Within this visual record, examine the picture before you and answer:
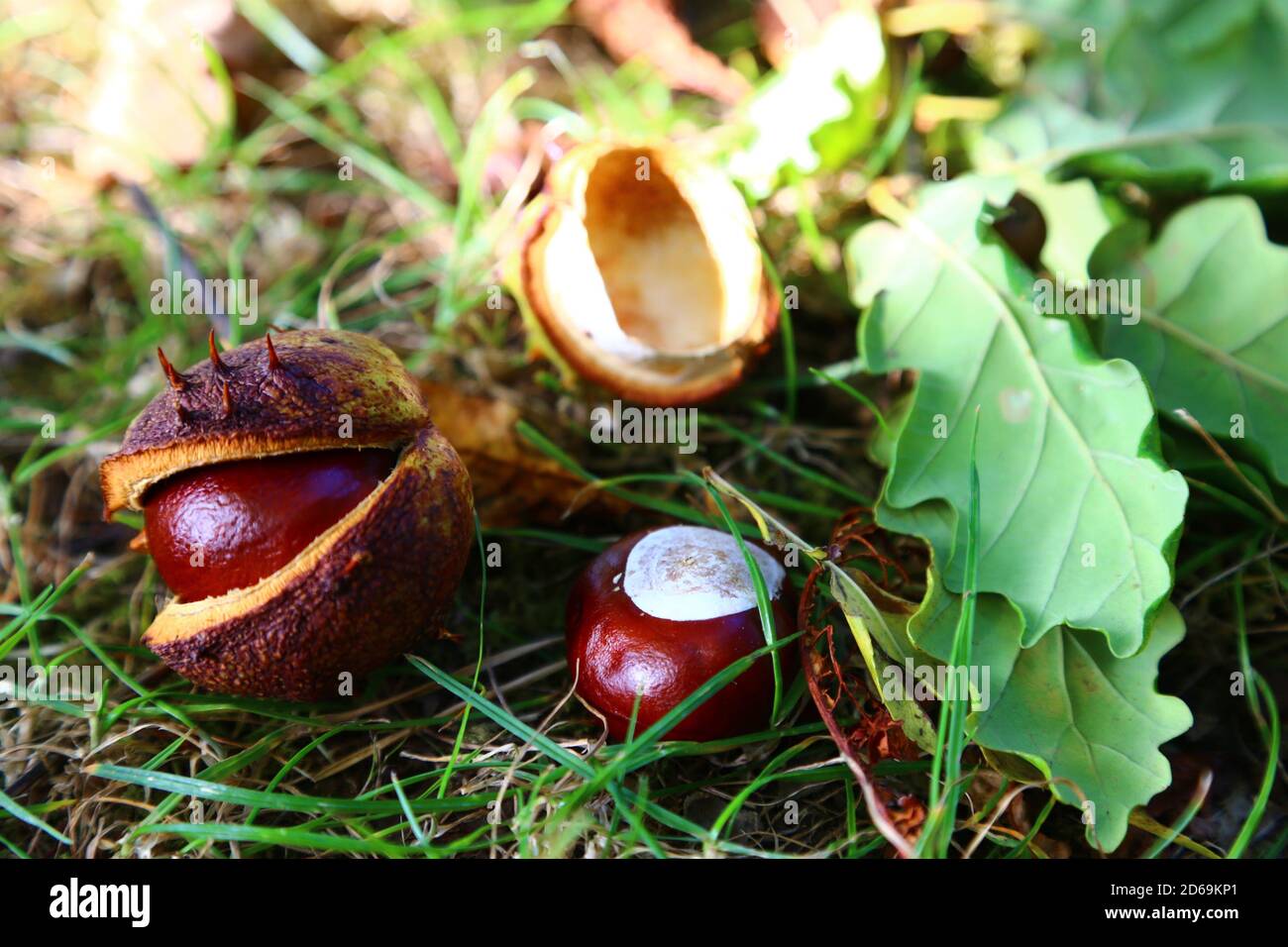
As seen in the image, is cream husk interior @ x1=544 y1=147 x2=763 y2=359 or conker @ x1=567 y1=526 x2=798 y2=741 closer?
conker @ x1=567 y1=526 x2=798 y2=741

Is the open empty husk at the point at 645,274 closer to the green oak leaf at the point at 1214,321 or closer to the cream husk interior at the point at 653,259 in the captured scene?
the cream husk interior at the point at 653,259

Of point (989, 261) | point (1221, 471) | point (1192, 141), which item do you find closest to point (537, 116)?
point (989, 261)

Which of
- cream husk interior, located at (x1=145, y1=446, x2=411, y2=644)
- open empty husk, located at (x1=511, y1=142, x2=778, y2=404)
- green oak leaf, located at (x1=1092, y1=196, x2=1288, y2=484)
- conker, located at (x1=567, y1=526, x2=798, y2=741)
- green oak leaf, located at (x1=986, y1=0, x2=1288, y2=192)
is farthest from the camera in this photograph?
green oak leaf, located at (x1=986, y1=0, x2=1288, y2=192)

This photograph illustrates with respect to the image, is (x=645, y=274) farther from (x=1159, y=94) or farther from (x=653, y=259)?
(x=1159, y=94)

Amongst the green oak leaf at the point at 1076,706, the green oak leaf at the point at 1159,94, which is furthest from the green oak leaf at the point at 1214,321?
the green oak leaf at the point at 1076,706

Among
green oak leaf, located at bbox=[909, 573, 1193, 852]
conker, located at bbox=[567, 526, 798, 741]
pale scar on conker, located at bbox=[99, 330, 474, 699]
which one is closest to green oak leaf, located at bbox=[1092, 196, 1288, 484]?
green oak leaf, located at bbox=[909, 573, 1193, 852]

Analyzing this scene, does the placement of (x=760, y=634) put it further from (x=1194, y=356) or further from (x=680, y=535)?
(x=1194, y=356)

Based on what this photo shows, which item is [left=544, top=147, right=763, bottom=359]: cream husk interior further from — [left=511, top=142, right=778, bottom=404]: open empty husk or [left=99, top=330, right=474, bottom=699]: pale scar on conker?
[left=99, top=330, right=474, bottom=699]: pale scar on conker
